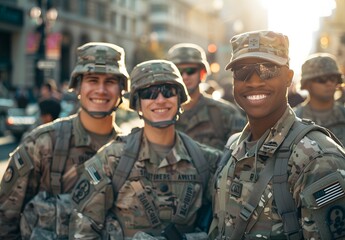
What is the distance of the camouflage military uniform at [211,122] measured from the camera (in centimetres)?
559

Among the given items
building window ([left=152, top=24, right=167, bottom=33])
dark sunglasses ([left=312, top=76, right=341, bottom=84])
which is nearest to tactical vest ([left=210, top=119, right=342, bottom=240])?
dark sunglasses ([left=312, top=76, right=341, bottom=84])

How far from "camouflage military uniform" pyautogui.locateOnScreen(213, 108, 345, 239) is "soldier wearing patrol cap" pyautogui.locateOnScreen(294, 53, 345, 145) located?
283 centimetres

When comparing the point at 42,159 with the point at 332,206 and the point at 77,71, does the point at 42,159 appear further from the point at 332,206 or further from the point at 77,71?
the point at 332,206

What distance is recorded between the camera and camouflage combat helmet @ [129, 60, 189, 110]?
3.83 m

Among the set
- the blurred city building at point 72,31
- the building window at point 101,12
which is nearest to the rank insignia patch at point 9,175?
the blurred city building at point 72,31

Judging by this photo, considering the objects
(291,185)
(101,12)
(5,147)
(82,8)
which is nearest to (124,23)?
(101,12)

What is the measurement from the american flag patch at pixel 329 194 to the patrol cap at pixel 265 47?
0.74 meters

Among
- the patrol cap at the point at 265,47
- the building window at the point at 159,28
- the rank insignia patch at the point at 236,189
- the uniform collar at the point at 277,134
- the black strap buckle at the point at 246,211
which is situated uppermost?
the building window at the point at 159,28

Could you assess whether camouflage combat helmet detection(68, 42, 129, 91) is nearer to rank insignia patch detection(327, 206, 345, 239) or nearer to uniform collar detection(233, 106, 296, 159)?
uniform collar detection(233, 106, 296, 159)

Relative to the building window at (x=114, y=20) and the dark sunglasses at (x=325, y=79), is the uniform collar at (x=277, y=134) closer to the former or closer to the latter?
the dark sunglasses at (x=325, y=79)

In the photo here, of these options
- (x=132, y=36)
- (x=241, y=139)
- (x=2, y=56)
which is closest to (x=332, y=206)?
(x=241, y=139)

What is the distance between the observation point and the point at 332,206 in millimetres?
2482

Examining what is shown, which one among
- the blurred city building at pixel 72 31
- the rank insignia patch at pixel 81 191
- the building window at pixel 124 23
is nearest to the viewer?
the rank insignia patch at pixel 81 191

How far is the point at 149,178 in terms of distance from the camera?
147 inches
